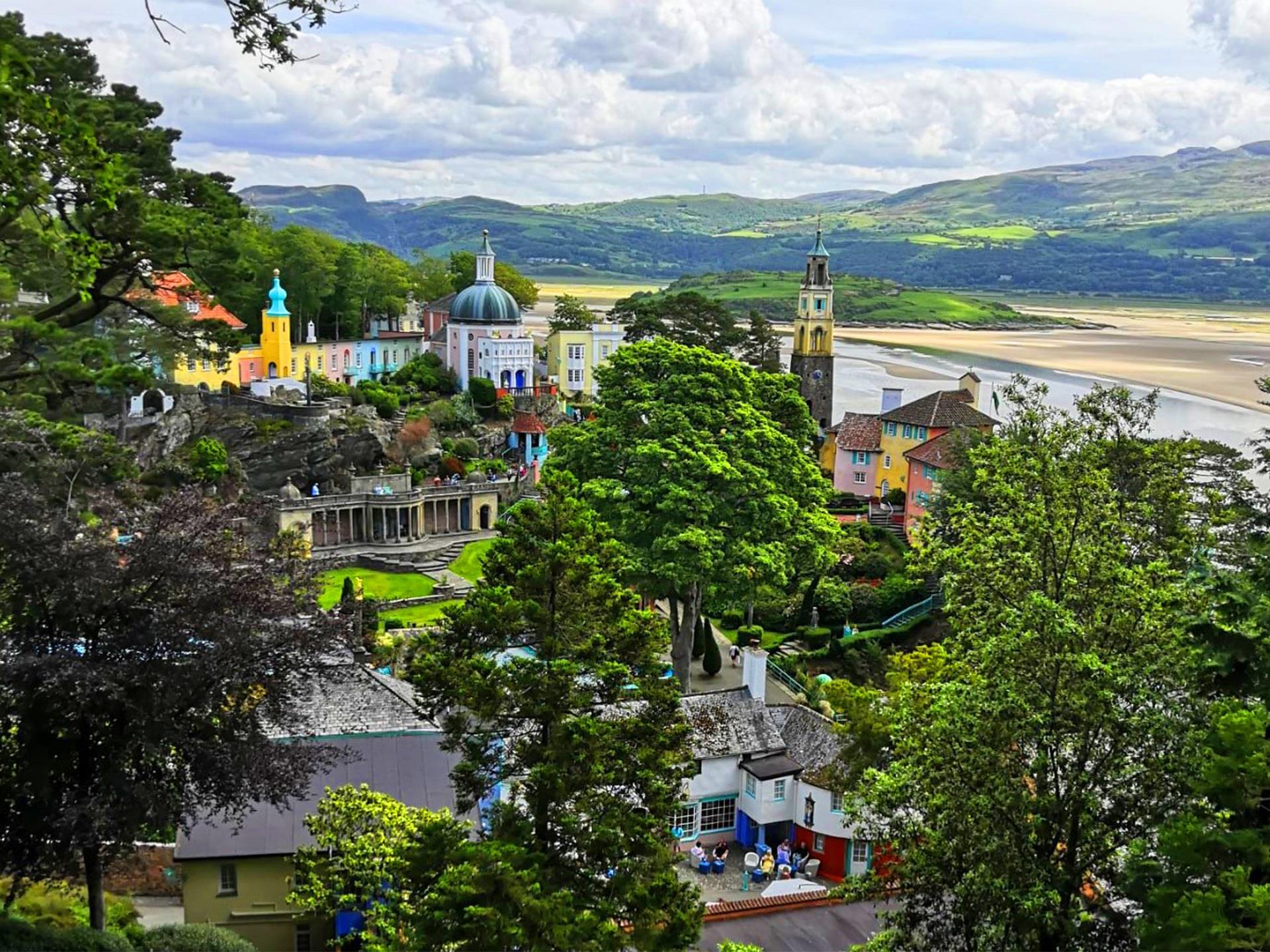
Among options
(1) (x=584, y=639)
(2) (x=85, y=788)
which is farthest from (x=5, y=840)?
(1) (x=584, y=639)

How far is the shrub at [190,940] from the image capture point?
51.8 ft

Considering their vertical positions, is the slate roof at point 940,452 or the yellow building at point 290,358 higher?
the yellow building at point 290,358

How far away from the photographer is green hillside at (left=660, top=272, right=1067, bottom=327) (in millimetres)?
157125

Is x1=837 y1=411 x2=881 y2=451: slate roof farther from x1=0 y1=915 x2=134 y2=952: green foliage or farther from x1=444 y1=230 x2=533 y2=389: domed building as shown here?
x1=0 y1=915 x2=134 y2=952: green foliage

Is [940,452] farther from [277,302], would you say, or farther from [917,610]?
[277,302]

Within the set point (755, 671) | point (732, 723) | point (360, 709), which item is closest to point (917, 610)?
point (755, 671)

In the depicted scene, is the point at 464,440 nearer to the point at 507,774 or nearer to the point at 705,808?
the point at 705,808

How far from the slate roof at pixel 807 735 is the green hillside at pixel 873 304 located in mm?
118487

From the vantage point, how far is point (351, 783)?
20.7 meters

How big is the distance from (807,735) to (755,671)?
1.90m

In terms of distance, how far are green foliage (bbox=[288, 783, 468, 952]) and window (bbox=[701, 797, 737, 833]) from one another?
8.76 m

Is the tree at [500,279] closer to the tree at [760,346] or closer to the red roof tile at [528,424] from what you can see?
the tree at [760,346]

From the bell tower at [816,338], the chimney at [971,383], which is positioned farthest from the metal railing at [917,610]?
the bell tower at [816,338]

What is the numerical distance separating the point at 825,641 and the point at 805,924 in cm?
2027
